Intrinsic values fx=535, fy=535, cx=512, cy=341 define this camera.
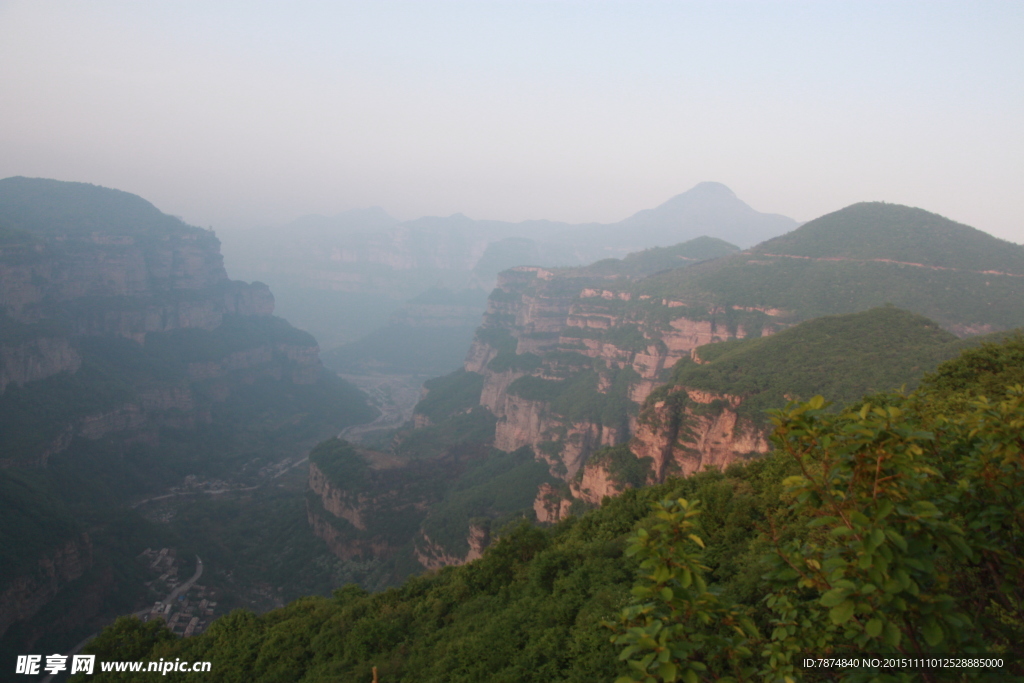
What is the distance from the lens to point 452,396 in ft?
383

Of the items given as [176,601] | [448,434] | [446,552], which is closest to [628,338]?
[448,434]

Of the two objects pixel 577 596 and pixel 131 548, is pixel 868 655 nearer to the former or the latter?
pixel 577 596

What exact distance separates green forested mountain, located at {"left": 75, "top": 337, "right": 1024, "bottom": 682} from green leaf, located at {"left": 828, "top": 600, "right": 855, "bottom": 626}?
16 millimetres

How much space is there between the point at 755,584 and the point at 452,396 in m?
108

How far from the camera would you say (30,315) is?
84.2 m

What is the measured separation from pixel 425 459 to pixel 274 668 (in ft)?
203

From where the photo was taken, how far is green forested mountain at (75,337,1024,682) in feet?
14.9

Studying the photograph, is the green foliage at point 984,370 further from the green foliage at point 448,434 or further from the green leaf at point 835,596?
the green foliage at point 448,434

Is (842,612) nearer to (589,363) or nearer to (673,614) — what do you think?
(673,614)

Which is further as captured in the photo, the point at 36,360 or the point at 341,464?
the point at 36,360

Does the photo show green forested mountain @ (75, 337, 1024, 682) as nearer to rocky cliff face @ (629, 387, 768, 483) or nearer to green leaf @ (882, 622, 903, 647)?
green leaf @ (882, 622, 903, 647)

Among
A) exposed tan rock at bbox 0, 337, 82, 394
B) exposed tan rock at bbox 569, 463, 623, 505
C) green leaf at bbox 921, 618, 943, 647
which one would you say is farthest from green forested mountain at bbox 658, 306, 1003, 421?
exposed tan rock at bbox 0, 337, 82, 394

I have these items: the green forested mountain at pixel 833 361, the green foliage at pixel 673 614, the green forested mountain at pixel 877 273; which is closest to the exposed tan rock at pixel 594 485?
the green forested mountain at pixel 833 361

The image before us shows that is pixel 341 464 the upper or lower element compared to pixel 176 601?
upper
